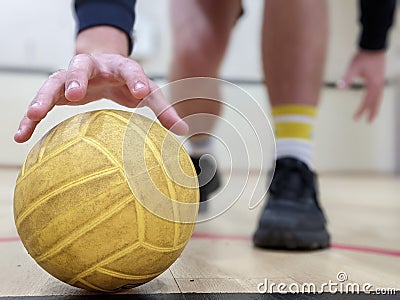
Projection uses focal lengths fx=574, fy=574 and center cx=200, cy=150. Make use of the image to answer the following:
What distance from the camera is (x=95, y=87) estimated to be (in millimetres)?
955

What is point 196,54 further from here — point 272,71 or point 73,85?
point 73,85

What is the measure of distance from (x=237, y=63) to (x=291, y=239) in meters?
4.05

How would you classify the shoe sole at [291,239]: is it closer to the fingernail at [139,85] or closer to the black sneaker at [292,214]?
the black sneaker at [292,214]

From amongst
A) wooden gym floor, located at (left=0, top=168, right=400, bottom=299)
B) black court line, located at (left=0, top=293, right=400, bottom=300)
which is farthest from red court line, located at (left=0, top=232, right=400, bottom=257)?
black court line, located at (left=0, top=293, right=400, bottom=300)

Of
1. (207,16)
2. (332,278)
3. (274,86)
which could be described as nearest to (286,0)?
(274,86)

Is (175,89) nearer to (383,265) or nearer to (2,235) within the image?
(383,265)

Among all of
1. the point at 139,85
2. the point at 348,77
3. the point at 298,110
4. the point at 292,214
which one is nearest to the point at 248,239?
the point at 292,214

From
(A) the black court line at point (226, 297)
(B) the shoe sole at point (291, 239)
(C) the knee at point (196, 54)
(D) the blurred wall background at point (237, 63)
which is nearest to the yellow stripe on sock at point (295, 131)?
(B) the shoe sole at point (291, 239)

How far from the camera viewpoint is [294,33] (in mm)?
1405

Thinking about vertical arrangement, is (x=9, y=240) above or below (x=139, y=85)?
below

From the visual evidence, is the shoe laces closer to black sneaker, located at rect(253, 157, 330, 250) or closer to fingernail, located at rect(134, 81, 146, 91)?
black sneaker, located at rect(253, 157, 330, 250)

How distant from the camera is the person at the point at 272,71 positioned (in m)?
0.87

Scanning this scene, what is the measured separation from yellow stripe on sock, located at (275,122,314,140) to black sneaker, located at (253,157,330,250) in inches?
2.5

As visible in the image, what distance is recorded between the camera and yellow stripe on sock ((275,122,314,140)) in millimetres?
1385
